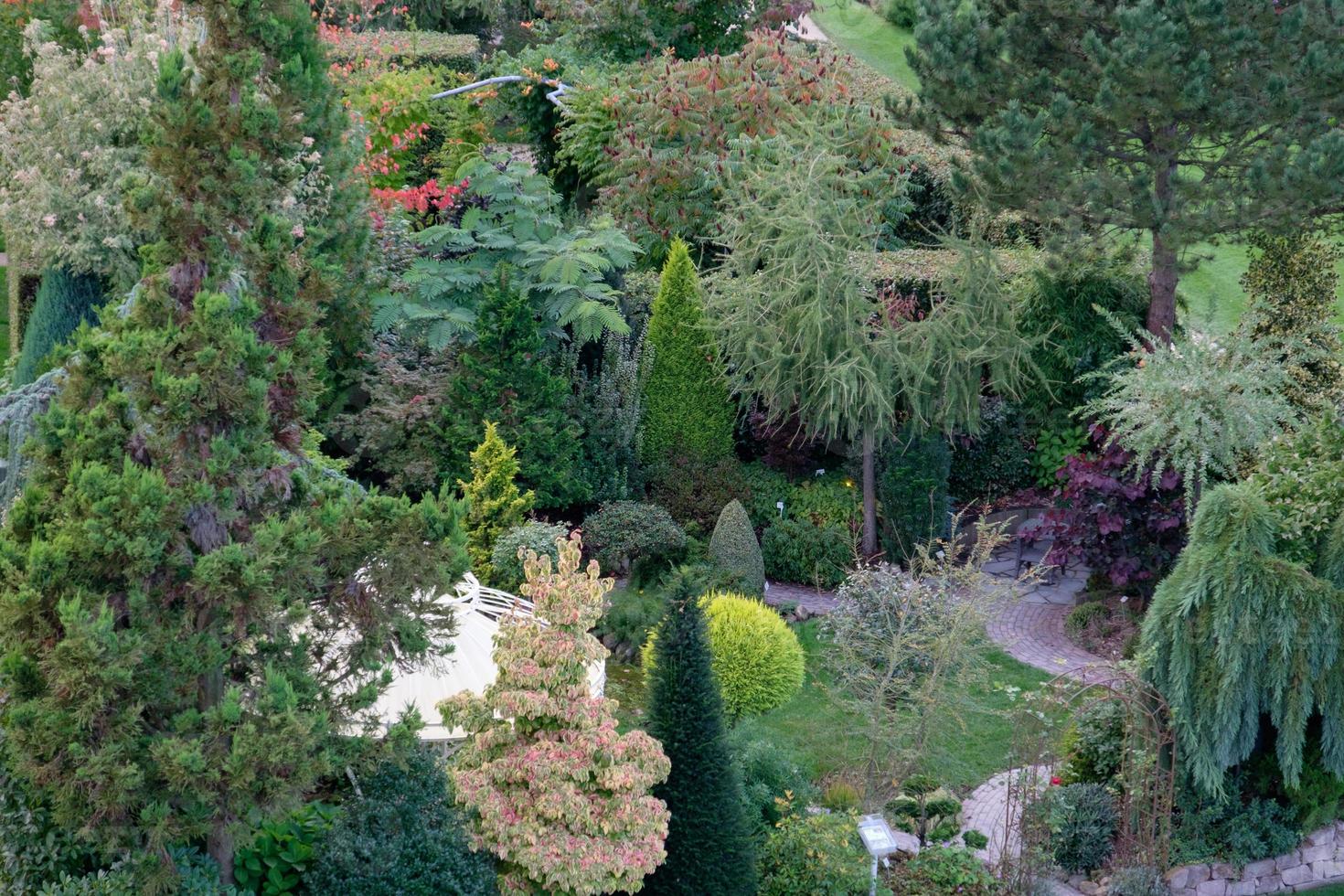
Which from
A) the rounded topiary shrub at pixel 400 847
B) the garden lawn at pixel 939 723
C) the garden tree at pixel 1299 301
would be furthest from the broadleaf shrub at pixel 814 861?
the garden tree at pixel 1299 301

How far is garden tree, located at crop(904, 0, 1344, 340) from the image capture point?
14.2m

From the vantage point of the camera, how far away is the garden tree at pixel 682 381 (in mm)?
16547

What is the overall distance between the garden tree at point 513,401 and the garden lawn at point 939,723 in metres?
2.52

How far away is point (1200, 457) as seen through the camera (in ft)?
45.0

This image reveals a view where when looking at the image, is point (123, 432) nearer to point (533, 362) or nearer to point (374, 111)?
point (533, 362)

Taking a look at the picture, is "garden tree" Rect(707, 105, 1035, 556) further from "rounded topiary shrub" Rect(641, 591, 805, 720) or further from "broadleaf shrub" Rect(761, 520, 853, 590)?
"rounded topiary shrub" Rect(641, 591, 805, 720)

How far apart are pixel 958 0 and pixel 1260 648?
851cm

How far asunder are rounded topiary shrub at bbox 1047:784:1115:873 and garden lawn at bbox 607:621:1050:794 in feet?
3.96

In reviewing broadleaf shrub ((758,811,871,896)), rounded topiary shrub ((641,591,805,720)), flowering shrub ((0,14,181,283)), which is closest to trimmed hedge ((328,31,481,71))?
flowering shrub ((0,14,181,283))

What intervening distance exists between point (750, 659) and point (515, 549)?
2.79 m

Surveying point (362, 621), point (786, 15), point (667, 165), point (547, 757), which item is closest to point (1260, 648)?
point (547, 757)

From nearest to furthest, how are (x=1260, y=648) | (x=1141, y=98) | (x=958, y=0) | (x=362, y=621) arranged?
1. (x=362, y=621)
2. (x=1260, y=648)
3. (x=1141, y=98)
4. (x=958, y=0)

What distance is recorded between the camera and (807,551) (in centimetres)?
1603

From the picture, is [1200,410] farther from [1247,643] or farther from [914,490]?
[1247,643]
